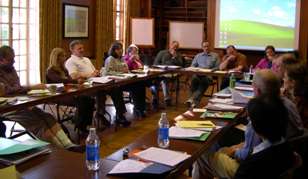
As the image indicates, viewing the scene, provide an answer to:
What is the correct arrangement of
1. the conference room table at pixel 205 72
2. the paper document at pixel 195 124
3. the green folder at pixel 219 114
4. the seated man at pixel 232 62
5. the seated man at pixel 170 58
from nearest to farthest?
1. the paper document at pixel 195 124
2. the green folder at pixel 219 114
3. the conference room table at pixel 205 72
4. the seated man at pixel 232 62
5. the seated man at pixel 170 58

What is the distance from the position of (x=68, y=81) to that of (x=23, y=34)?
87.0 inches

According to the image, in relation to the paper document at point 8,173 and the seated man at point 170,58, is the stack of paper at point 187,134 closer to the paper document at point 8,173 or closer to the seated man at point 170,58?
the paper document at point 8,173

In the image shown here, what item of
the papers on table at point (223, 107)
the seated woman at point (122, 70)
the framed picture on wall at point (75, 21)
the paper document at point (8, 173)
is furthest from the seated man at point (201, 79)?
the paper document at point (8, 173)

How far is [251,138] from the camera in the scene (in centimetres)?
245

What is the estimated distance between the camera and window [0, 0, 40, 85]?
6.31m

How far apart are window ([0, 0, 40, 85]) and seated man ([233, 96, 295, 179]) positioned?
5065 mm

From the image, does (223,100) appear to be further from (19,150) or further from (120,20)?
(120,20)

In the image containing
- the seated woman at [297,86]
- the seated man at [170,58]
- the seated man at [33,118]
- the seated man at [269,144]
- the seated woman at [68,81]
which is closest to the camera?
the seated man at [269,144]

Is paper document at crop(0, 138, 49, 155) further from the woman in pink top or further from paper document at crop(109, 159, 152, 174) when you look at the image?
the woman in pink top

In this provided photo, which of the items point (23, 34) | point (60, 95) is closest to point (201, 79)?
point (23, 34)

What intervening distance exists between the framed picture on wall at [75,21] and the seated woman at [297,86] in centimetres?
494

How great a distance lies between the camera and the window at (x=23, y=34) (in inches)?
248

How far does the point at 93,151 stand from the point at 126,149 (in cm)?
32

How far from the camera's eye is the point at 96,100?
546 cm
